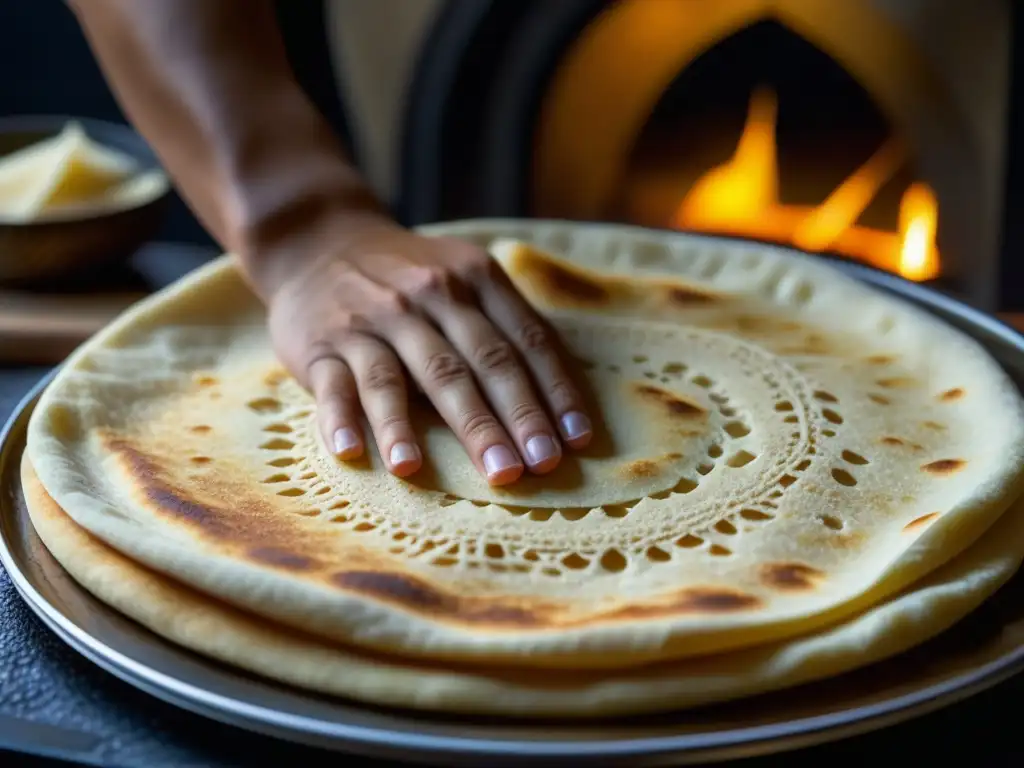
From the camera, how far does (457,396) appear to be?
761mm

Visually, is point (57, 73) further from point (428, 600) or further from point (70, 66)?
point (428, 600)

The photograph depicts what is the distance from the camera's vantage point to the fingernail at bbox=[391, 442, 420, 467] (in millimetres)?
706

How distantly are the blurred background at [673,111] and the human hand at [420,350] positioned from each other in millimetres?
909

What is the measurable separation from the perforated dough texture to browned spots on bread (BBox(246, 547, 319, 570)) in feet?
0.11

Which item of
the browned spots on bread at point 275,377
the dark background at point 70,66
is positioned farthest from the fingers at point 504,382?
the dark background at point 70,66

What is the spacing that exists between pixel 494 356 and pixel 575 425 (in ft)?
0.28

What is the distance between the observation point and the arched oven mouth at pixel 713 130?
1646 mm

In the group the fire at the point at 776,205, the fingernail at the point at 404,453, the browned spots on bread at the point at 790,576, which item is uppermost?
the browned spots on bread at the point at 790,576

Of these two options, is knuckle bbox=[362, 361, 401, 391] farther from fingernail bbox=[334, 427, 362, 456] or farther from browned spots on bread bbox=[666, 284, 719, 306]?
browned spots on bread bbox=[666, 284, 719, 306]

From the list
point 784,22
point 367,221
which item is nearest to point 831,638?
point 367,221

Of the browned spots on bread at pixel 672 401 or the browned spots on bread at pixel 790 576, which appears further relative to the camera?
the browned spots on bread at pixel 672 401

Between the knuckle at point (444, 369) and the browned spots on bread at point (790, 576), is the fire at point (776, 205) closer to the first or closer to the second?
the knuckle at point (444, 369)

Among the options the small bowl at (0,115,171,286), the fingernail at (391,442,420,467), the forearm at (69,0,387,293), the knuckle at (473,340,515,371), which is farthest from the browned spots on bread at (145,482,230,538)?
the small bowl at (0,115,171,286)

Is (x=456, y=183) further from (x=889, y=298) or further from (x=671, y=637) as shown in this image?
(x=671, y=637)
